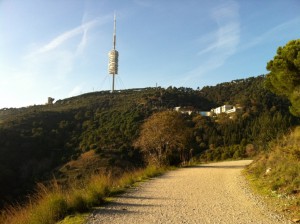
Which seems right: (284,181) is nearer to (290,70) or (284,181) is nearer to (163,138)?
(290,70)

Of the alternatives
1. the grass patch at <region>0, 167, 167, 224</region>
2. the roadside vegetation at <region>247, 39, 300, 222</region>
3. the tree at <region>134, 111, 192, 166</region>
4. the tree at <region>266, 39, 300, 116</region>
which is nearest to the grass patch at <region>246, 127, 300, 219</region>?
the roadside vegetation at <region>247, 39, 300, 222</region>

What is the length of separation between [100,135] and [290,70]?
32.1 meters

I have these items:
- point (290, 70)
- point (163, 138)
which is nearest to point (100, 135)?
point (163, 138)

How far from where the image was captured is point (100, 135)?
44844 mm

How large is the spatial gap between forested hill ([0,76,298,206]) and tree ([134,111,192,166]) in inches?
134

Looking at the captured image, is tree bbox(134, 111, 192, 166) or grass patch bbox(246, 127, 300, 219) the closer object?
grass patch bbox(246, 127, 300, 219)

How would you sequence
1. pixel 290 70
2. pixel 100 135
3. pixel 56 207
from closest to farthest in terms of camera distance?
pixel 56 207 → pixel 290 70 → pixel 100 135

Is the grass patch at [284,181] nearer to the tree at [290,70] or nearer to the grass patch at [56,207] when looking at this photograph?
the tree at [290,70]

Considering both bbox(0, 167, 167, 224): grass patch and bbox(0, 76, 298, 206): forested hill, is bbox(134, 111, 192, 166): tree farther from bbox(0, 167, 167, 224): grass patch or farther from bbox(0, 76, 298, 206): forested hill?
bbox(0, 167, 167, 224): grass patch

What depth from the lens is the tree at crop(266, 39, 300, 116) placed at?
15.5 metres

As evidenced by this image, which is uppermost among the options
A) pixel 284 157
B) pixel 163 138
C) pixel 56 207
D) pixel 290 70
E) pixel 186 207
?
pixel 290 70

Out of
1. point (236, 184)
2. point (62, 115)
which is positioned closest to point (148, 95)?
point (62, 115)

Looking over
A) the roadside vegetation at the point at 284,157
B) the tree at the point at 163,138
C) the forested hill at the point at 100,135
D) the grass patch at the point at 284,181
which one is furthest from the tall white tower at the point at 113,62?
the grass patch at the point at 284,181

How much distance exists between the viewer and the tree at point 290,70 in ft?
50.8
